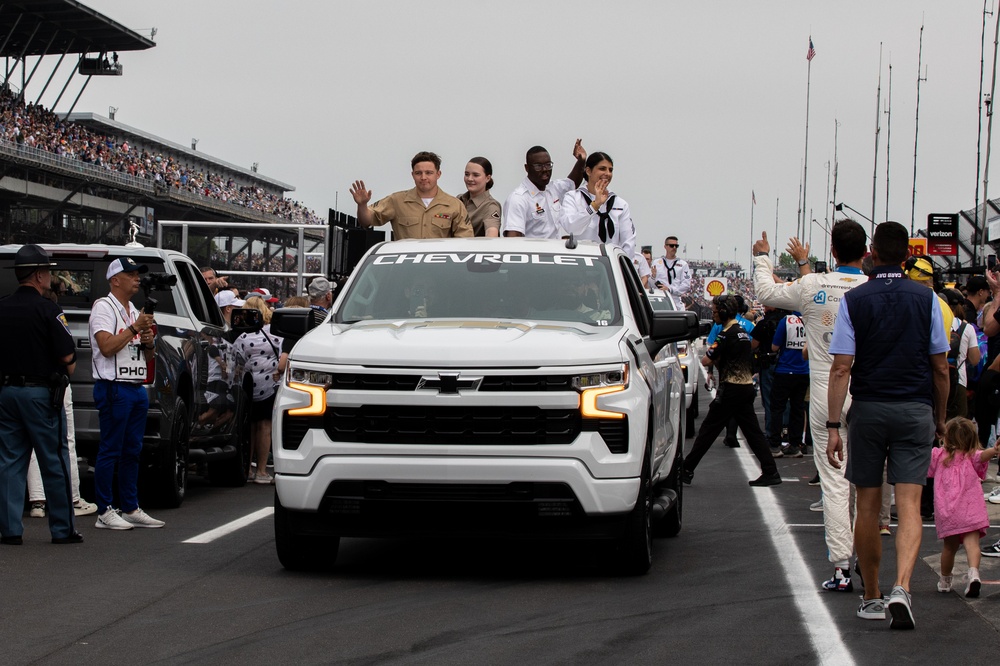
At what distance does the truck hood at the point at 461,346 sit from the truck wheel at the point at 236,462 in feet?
19.1

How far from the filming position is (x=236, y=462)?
14.5 metres

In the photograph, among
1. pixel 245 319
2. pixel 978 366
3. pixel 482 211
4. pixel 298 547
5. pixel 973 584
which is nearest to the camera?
pixel 973 584

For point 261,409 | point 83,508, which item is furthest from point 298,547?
point 261,409

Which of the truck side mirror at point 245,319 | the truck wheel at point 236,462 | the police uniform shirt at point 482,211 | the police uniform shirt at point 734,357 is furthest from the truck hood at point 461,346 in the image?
the police uniform shirt at point 734,357

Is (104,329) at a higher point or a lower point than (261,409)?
higher

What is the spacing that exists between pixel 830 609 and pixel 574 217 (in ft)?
18.0

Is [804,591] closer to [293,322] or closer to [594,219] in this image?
[293,322]

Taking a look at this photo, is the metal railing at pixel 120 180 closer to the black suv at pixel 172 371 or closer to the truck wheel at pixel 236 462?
the truck wheel at pixel 236 462

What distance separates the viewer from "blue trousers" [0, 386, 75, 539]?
10117 mm

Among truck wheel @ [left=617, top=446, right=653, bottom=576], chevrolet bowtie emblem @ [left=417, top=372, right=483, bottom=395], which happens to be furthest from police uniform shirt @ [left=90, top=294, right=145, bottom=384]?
truck wheel @ [left=617, top=446, right=653, bottom=576]

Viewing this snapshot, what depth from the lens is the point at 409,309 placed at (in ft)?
30.8

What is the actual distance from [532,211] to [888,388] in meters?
5.71

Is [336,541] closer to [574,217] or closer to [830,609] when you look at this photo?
[830,609]

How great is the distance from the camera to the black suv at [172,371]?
1195 cm
